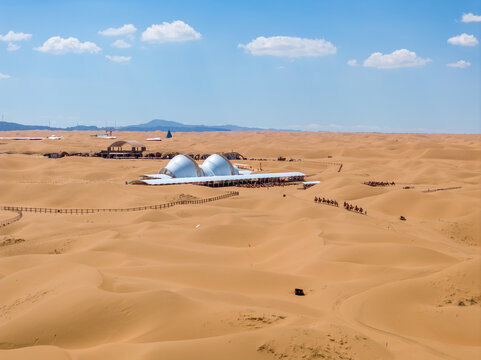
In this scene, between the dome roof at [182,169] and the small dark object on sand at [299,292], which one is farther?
the dome roof at [182,169]

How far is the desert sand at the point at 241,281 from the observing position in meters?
16.1

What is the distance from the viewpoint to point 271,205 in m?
52.2

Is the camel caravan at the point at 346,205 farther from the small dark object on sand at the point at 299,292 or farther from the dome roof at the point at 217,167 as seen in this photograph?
the small dark object on sand at the point at 299,292

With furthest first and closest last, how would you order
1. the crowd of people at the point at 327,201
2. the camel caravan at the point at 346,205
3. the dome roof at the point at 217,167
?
1. the dome roof at the point at 217,167
2. the crowd of people at the point at 327,201
3. the camel caravan at the point at 346,205

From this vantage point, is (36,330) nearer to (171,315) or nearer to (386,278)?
(171,315)

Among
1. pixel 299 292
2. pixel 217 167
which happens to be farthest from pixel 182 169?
pixel 299 292

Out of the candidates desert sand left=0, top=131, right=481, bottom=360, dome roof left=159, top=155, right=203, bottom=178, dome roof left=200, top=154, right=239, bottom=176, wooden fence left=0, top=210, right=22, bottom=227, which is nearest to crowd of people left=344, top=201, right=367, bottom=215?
desert sand left=0, top=131, right=481, bottom=360

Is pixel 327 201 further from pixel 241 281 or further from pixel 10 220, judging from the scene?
pixel 10 220

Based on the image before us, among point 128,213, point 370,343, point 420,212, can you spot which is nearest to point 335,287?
point 370,343

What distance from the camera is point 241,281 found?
25.0 metres

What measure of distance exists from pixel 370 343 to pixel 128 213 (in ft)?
113

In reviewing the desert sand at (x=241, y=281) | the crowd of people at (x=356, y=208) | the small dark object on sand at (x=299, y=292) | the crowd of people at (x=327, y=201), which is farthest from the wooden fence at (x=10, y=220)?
→ the crowd of people at (x=356, y=208)

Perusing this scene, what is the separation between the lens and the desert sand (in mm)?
16094

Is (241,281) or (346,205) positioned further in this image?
(346,205)
